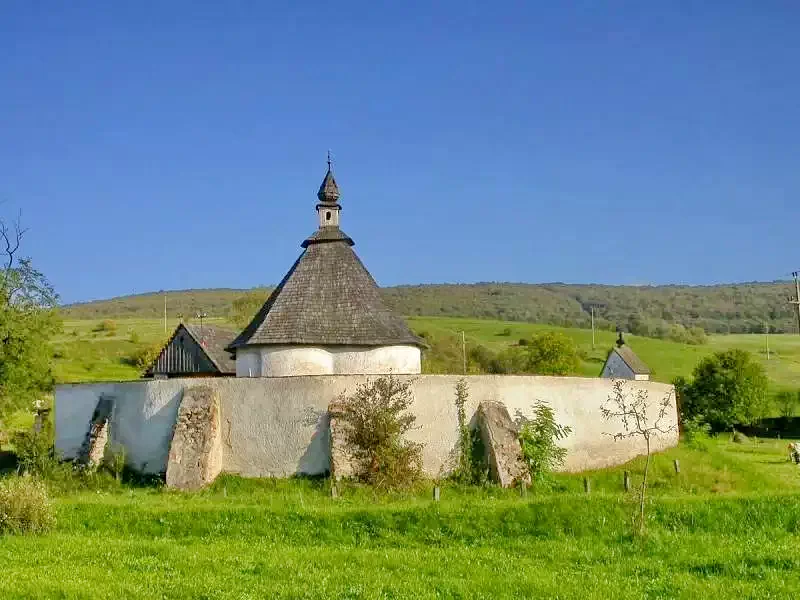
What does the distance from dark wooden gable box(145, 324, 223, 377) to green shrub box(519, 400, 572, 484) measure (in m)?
20.2

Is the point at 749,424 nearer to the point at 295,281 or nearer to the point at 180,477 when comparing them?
the point at 295,281

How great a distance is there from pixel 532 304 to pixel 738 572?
14829 cm

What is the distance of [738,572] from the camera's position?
40.0 feet

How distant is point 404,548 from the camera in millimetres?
14406

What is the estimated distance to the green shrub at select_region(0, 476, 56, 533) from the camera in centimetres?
1552

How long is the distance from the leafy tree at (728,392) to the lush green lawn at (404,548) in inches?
1478

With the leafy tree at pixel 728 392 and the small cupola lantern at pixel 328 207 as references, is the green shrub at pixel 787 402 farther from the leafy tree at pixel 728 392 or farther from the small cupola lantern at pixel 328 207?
the small cupola lantern at pixel 328 207

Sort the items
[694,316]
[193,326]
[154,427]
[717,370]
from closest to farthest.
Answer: [154,427]
[193,326]
[717,370]
[694,316]

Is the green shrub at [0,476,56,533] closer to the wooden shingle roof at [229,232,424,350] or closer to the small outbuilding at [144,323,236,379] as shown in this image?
the wooden shingle roof at [229,232,424,350]

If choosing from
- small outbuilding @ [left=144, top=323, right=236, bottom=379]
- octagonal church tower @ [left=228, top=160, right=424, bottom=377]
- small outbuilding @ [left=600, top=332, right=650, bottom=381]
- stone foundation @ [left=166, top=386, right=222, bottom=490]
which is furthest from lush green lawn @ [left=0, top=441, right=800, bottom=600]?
small outbuilding @ [left=600, top=332, right=650, bottom=381]

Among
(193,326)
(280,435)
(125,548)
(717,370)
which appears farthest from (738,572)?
(717,370)

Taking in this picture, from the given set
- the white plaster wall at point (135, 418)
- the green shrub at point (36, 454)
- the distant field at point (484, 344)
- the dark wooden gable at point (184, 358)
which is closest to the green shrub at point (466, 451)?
the white plaster wall at point (135, 418)

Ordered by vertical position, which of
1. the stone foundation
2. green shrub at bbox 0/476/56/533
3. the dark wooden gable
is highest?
the dark wooden gable

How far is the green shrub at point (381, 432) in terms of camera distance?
2116 centimetres
